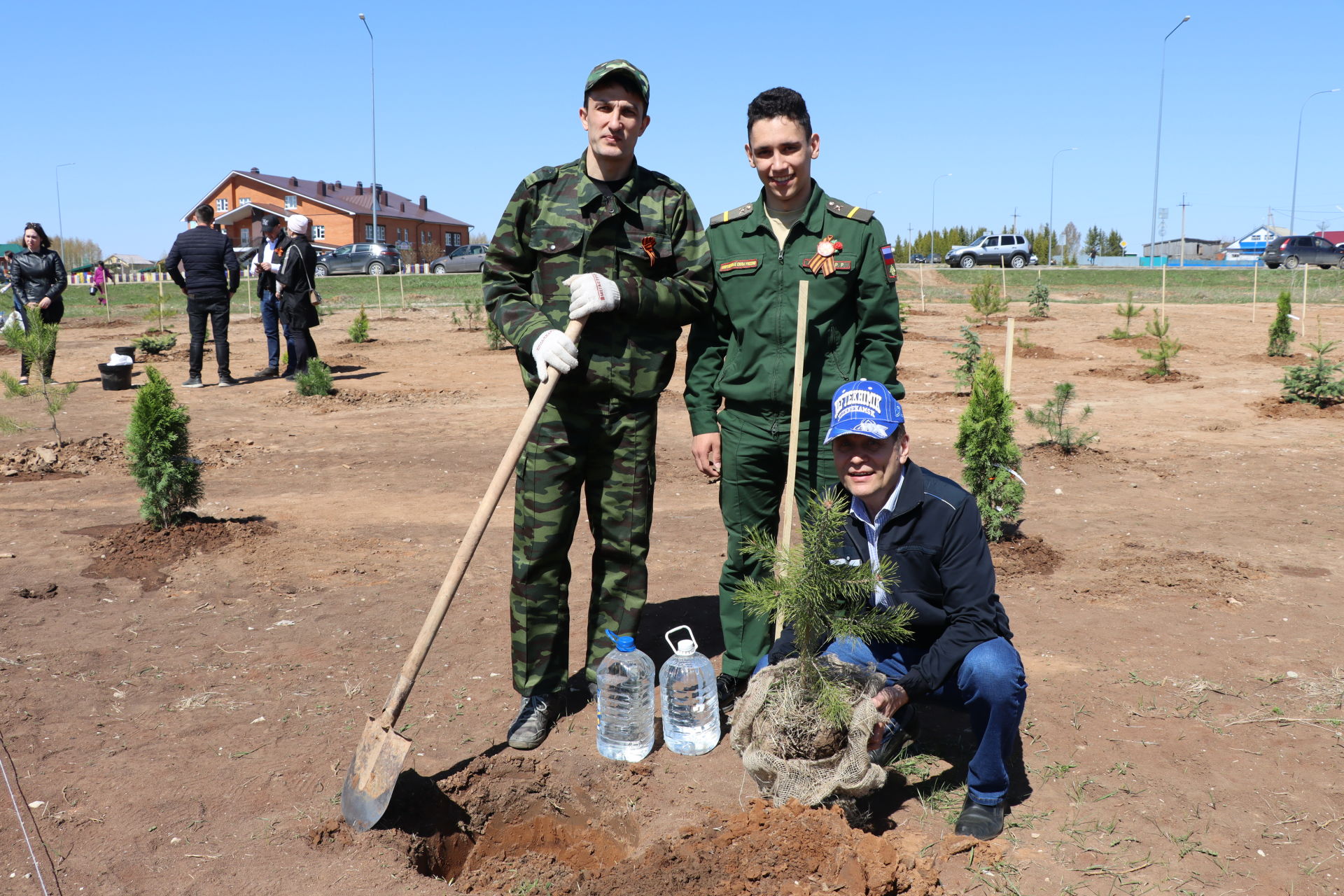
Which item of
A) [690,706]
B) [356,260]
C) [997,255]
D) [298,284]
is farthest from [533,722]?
[997,255]

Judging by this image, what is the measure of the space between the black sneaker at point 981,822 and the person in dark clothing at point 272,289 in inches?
422

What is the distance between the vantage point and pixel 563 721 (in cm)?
366

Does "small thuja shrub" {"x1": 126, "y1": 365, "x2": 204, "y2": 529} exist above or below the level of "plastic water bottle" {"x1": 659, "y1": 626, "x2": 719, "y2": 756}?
above

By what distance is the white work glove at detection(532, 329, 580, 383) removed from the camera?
3195 mm

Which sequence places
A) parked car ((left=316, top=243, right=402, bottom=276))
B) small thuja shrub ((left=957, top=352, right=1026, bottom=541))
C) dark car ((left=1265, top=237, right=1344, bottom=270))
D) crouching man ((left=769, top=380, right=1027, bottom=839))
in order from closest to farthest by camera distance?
crouching man ((left=769, top=380, right=1027, bottom=839)) → small thuja shrub ((left=957, top=352, right=1026, bottom=541)) → dark car ((left=1265, top=237, right=1344, bottom=270)) → parked car ((left=316, top=243, right=402, bottom=276))

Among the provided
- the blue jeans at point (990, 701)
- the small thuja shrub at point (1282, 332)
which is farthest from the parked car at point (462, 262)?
the blue jeans at point (990, 701)

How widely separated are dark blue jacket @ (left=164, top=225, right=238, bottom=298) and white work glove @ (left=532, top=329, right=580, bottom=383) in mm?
9937

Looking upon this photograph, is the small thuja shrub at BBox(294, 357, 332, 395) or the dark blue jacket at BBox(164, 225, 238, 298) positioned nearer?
the small thuja shrub at BBox(294, 357, 332, 395)

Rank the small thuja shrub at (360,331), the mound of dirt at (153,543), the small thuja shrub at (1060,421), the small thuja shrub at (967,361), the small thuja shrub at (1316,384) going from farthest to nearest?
1. the small thuja shrub at (360,331)
2. the small thuja shrub at (967,361)
3. the small thuja shrub at (1316,384)
4. the small thuja shrub at (1060,421)
5. the mound of dirt at (153,543)

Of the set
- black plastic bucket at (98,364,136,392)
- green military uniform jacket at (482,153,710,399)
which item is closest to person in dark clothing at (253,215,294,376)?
black plastic bucket at (98,364,136,392)

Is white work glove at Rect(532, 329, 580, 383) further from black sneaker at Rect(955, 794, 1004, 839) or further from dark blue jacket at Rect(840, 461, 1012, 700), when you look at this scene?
black sneaker at Rect(955, 794, 1004, 839)

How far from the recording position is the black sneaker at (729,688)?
374cm

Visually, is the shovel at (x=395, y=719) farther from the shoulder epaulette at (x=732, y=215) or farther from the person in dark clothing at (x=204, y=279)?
the person in dark clothing at (x=204, y=279)

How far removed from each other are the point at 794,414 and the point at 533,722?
57.1 inches
